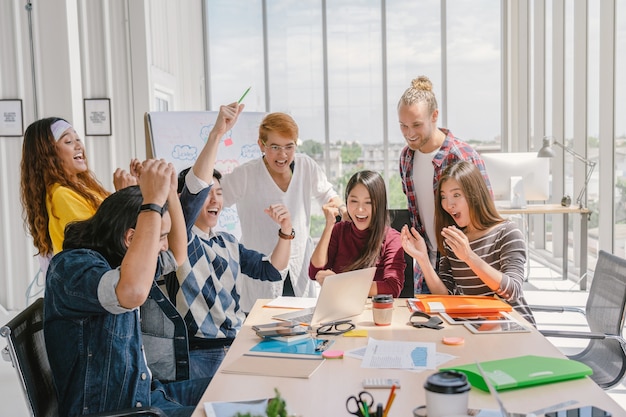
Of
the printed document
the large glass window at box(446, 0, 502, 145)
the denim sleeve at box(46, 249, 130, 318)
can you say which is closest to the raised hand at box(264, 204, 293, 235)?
the printed document

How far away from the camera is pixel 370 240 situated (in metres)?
2.89

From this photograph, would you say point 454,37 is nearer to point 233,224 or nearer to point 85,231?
point 233,224

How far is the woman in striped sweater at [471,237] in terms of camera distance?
2.63 m

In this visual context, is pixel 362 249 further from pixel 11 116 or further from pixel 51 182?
pixel 11 116

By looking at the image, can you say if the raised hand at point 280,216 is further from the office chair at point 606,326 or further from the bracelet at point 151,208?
the office chair at point 606,326

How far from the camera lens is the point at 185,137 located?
4473 millimetres

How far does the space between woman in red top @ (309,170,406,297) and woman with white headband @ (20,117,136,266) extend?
960 mm

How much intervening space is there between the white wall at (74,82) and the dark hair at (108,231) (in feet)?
11.4

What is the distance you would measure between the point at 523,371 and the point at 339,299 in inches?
31.4

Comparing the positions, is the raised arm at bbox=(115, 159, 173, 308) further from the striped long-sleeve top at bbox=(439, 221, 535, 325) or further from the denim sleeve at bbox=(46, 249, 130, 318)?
the striped long-sleeve top at bbox=(439, 221, 535, 325)

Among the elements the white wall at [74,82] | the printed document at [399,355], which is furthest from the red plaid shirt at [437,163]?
the white wall at [74,82]

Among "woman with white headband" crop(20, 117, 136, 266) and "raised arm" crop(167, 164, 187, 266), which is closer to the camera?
"raised arm" crop(167, 164, 187, 266)

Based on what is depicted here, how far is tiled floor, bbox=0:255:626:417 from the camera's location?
3.44m

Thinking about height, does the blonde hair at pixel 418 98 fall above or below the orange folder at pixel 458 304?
above
